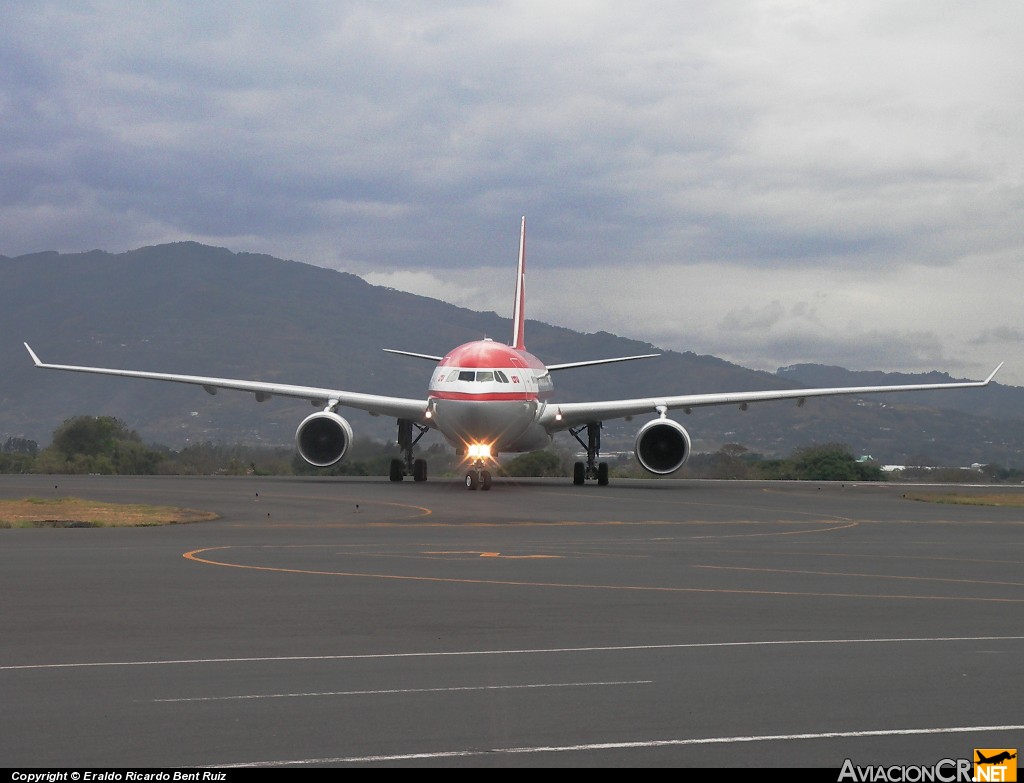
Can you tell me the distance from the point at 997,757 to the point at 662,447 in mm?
37212

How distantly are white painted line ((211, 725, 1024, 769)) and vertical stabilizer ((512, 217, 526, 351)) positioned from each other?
46.5 metres

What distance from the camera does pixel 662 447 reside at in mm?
44719

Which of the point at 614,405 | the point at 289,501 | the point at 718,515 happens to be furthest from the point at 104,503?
the point at 614,405

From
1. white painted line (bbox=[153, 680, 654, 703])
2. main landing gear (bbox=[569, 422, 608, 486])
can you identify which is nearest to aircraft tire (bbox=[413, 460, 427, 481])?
main landing gear (bbox=[569, 422, 608, 486])

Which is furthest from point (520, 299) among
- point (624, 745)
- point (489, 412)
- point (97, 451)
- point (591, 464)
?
point (624, 745)

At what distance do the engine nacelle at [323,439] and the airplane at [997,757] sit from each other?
36.9 meters

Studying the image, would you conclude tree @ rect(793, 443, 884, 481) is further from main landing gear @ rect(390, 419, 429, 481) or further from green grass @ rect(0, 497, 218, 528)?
green grass @ rect(0, 497, 218, 528)

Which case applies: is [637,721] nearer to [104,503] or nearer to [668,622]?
[668,622]

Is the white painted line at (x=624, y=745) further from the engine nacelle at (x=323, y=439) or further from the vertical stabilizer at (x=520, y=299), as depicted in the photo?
the vertical stabilizer at (x=520, y=299)

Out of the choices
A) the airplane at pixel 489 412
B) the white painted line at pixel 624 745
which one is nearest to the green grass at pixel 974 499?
the airplane at pixel 489 412

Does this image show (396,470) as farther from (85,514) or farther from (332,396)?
(85,514)

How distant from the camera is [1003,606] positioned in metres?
14.9

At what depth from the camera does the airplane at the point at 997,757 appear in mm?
7492

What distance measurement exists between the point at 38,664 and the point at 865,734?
634 centimetres
